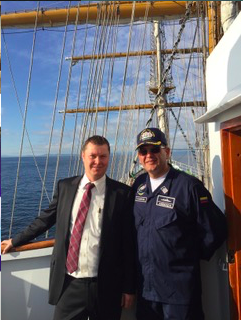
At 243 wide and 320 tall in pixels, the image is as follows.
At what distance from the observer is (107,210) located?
2053 mm

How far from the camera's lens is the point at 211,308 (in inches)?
92.9

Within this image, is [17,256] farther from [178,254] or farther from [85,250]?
[178,254]

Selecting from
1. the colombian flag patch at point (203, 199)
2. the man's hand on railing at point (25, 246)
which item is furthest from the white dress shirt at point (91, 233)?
the colombian flag patch at point (203, 199)

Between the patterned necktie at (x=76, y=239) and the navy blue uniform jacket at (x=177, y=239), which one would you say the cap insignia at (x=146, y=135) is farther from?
the patterned necktie at (x=76, y=239)

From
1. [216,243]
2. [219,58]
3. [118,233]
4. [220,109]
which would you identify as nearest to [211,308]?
[216,243]

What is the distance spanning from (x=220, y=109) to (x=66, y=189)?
4.04 feet

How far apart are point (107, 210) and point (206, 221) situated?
0.66 meters

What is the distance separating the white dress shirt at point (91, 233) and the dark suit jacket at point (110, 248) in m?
0.04

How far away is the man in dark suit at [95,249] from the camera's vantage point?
6.55ft

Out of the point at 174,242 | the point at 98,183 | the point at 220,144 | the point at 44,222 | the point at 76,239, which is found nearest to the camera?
the point at 174,242

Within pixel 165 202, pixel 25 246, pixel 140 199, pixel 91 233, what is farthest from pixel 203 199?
pixel 25 246

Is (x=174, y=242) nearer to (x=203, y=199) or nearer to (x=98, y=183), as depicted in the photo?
(x=203, y=199)

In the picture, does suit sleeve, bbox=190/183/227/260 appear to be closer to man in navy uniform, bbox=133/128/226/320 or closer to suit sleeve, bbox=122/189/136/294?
man in navy uniform, bbox=133/128/226/320

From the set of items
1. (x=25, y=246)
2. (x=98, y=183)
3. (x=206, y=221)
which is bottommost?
(x=25, y=246)
